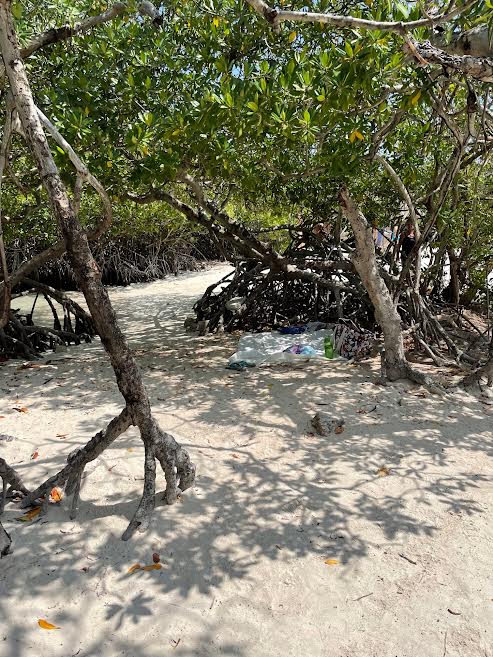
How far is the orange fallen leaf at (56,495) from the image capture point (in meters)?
3.10

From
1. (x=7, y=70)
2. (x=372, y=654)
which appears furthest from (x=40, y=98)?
(x=372, y=654)

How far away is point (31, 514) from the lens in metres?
3.02

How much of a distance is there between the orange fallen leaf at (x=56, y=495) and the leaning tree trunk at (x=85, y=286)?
86 millimetres

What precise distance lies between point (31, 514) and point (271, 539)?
1363mm

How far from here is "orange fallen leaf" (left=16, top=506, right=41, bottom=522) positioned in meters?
2.97

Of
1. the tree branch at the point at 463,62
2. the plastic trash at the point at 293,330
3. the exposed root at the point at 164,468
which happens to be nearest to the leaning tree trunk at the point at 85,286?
the exposed root at the point at 164,468

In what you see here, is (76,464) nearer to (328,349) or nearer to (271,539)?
(271,539)

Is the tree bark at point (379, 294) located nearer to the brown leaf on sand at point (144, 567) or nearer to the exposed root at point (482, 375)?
the exposed root at point (482, 375)

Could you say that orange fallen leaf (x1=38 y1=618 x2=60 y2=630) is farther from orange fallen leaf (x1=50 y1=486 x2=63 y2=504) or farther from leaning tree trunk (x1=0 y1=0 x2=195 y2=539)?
orange fallen leaf (x1=50 y1=486 x2=63 y2=504)

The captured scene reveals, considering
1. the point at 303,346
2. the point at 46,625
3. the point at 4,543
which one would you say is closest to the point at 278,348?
the point at 303,346

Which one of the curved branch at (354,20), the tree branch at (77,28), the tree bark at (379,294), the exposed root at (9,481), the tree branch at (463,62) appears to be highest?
the tree branch at (77,28)

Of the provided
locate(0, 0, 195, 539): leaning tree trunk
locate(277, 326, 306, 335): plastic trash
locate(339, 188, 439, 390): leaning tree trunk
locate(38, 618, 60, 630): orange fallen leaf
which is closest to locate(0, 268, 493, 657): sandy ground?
locate(38, 618, 60, 630): orange fallen leaf

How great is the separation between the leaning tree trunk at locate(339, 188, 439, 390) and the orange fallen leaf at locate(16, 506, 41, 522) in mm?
3587

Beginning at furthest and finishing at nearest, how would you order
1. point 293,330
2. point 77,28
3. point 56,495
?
point 293,330
point 77,28
point 56,495
